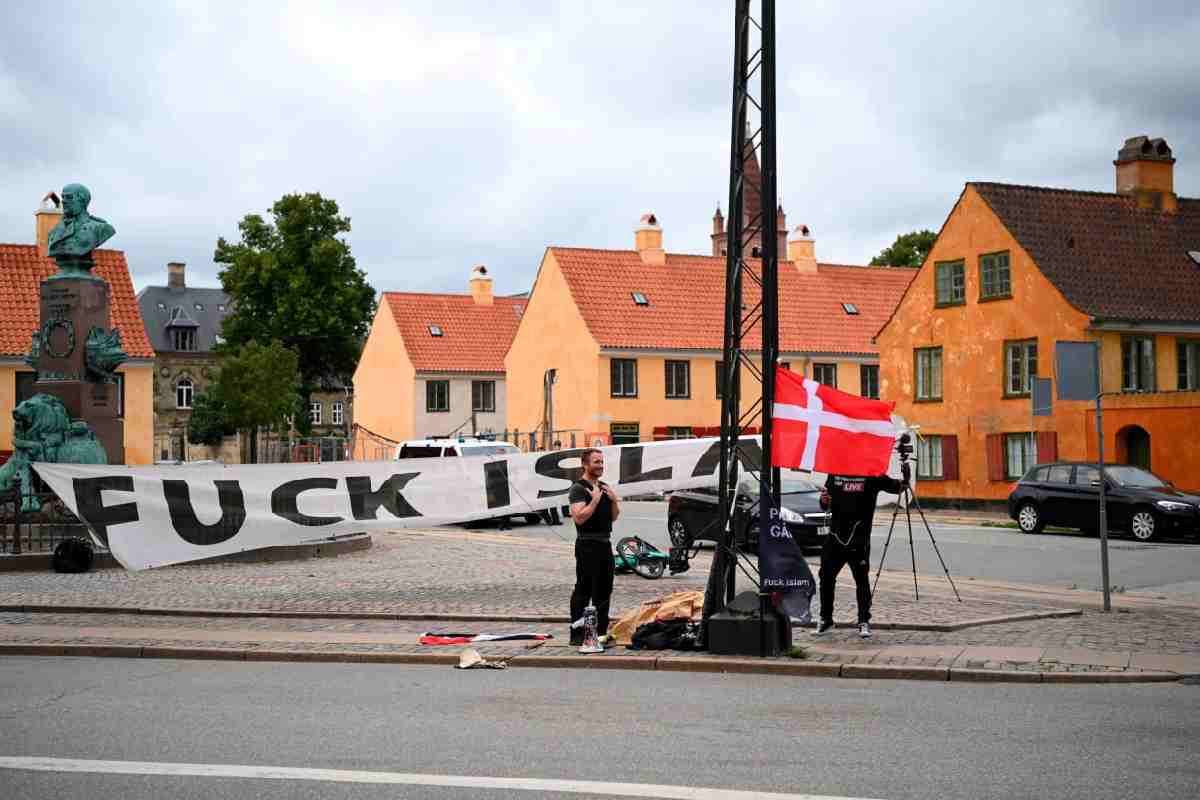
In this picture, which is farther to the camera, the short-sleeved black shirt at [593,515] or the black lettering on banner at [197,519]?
Answer: the black lettering on banner at [197,519]

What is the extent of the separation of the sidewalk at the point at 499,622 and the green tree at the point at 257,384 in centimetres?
4414

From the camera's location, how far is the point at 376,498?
62.5 ft

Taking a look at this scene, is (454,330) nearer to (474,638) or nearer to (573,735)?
(474,638)

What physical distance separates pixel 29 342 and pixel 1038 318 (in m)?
31.8

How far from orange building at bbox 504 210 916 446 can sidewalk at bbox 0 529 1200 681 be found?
3360 centimetres

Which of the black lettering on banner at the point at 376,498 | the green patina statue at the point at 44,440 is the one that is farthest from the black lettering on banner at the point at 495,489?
the green patina statue at the point at 44,440

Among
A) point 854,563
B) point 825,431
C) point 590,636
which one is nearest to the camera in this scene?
point 590,636

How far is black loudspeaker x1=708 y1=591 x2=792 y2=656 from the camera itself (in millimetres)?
12641

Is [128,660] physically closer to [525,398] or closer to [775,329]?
[775,329]

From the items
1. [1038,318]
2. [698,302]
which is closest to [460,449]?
[1038,318]

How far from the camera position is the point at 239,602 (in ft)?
57.1

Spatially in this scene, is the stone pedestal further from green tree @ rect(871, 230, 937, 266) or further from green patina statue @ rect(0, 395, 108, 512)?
green tree @ rect(871, 230, 937, 266)

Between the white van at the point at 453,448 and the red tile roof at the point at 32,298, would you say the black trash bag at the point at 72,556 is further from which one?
the red tile roof at the point at 32,298

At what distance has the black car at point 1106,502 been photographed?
28.6 metres
